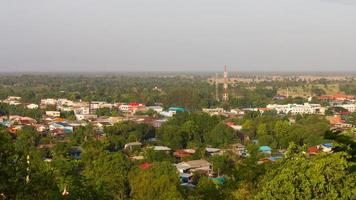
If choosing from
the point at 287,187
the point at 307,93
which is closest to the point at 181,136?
the point at 287,187

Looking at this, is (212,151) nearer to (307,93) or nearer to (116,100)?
(116,100)

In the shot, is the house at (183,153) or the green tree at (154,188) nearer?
the green tree at (154,188)

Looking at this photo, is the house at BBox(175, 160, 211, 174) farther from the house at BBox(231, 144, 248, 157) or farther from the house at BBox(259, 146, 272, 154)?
the house at BBox(259, 146, 272, 154)

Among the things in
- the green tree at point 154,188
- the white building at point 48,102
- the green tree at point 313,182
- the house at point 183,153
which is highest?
the green tree at point 313,182

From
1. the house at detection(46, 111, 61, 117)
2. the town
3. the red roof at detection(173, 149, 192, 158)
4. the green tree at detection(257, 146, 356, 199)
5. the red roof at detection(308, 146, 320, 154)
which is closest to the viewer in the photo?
the green tree at detection(257, 146, 356, 199)

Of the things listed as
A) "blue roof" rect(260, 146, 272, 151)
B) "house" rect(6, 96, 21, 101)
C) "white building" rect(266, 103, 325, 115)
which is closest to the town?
"blue roof" rect(260, 146, 272, 151)

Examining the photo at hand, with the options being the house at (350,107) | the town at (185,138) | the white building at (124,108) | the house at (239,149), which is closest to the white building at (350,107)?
the house at (350,107)

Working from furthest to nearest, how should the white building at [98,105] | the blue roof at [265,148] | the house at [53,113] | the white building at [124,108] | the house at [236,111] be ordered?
1. the white building at [98,105]
2. the white building at [124,108]
3. the house at [236,111]
4. the house at [53,113]
5. the blue roof at [265,148]

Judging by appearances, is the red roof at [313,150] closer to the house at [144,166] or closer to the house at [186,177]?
the house at [186,177]

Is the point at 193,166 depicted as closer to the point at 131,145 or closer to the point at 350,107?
the point at 131,145
